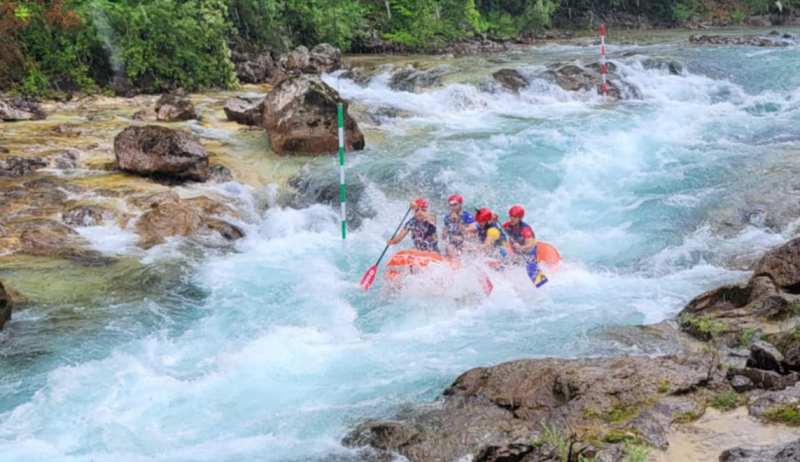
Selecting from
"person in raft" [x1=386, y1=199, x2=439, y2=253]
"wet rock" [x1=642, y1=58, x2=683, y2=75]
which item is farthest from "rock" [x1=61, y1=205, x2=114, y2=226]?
"wet rock" [x1=642, y1=58, x2=683, y2=75]

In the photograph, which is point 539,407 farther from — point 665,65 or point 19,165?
point 665,65

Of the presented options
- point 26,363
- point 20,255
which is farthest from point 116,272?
point 26,363

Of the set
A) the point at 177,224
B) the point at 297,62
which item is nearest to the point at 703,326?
the point at 177,224

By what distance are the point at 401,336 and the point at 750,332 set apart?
2.73m

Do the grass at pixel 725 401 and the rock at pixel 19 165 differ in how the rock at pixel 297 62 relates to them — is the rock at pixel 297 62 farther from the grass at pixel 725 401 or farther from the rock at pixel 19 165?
the grass at pixel 725 401

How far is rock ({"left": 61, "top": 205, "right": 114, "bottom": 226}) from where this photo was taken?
8945 millimetres

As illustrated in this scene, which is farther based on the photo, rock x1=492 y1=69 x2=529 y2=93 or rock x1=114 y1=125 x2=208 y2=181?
rock x1=492 y1=69 x2=529 y2=93

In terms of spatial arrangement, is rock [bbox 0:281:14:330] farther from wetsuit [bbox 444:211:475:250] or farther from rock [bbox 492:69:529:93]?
rock [bbox 492:69:529:93]

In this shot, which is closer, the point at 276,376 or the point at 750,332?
the point at 750,332

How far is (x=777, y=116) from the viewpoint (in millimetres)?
13656

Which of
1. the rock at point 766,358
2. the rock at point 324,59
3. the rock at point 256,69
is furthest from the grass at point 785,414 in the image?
the rock at point 324,59

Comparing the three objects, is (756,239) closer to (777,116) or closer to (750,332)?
(750,332)

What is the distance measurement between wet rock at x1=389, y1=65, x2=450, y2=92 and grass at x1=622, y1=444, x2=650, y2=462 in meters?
13.2

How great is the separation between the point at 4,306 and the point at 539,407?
187 inches
